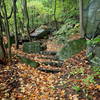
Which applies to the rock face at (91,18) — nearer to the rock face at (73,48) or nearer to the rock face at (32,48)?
the rock face at (73,48)

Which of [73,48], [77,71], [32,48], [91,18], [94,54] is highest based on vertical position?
[91,18]

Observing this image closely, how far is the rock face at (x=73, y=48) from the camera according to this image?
7583 millimetres

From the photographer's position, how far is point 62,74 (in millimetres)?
5871

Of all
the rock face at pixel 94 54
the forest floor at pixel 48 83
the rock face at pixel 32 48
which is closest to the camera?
the forest floor at pixel 48 83

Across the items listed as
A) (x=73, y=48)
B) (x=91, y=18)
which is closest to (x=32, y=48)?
(x=73, y=48)

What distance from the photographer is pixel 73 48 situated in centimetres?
780

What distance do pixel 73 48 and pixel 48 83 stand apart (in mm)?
3229

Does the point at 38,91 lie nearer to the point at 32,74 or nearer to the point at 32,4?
the point at 32,74

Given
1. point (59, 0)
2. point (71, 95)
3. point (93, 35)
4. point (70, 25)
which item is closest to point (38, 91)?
point (71, 95)

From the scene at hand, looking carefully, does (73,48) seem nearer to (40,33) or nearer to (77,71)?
(77,71)

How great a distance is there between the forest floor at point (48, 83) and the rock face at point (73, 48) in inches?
39.3

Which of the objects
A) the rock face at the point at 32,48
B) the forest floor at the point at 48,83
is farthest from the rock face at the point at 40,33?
the forest floor at the point at 48,83

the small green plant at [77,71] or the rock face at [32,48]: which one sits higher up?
the small green plant at [77,71]

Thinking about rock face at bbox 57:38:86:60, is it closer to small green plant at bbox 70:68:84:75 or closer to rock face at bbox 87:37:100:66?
rock face at bbox 87:37:100:66
